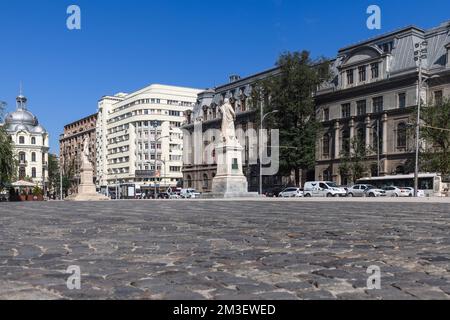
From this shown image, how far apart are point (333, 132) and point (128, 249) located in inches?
2250

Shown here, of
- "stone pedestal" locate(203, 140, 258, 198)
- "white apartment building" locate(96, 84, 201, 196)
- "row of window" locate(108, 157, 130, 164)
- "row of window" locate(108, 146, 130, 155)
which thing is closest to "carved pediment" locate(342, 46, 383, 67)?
"stone pedestal" locate(203, 140, 258, 198)

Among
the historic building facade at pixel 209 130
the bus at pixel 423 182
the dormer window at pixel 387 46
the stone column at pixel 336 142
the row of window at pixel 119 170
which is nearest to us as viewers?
the bus at pixel 423 182

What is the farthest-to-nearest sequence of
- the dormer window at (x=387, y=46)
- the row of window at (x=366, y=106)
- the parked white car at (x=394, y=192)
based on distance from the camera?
the dormer window at (x=387, y=46)
the row of window at (x=366, y=106)
the parked white car at (x=394, y=192)

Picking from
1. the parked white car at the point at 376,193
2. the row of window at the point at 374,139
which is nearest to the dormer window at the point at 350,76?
the row of window at the point at 374,139

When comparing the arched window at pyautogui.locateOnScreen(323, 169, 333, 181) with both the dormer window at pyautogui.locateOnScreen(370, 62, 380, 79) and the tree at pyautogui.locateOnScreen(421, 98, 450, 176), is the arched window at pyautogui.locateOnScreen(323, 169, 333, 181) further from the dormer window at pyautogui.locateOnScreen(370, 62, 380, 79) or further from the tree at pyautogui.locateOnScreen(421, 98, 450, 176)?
the tree at pyautogui.locateOnScreen(421, 98, 450, 176)

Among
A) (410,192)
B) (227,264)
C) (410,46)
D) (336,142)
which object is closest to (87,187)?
(410,192)

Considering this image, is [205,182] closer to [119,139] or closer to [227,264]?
[119,139]

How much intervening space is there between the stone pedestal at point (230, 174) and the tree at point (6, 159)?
17908 millimetres

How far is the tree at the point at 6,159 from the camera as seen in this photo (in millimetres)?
37094

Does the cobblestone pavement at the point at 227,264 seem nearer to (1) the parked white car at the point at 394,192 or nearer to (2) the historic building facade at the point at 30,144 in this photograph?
(1) the parked white car at the point at 394,192

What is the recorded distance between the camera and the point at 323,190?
46.2 metres

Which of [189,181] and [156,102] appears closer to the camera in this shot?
[189,181]

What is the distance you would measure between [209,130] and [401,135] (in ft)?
122
